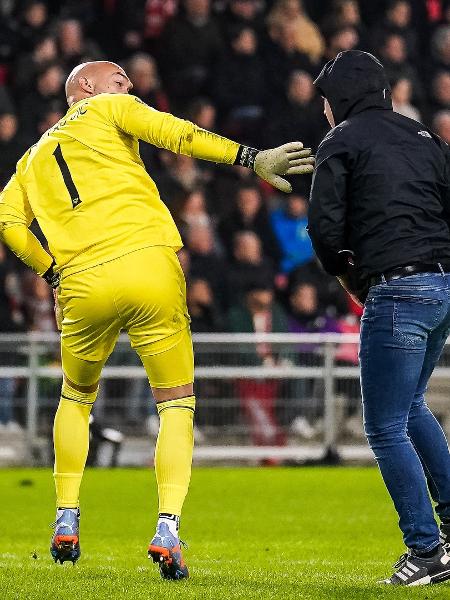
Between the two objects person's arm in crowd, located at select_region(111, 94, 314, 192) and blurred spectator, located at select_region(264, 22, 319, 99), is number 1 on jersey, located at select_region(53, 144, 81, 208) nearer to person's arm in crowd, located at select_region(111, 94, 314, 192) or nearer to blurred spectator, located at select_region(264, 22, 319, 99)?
person's arm in crowd, located at select_region(111, 94, 314, 192)

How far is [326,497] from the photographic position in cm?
1055

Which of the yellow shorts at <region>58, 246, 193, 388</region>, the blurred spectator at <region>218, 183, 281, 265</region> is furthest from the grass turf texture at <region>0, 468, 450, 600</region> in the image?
the blurred spectator at <region>218, 183, 281, 265</region>

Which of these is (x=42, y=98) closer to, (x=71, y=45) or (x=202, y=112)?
(x=71, y=45)

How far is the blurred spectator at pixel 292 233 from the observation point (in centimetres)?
1498

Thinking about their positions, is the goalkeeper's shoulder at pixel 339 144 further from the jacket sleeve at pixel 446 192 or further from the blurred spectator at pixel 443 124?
the blurred spectator at pixel 443 124

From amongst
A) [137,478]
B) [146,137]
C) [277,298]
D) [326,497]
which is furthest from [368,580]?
[277,298]

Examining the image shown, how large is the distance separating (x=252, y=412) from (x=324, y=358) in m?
0.89

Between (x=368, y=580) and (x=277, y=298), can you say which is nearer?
(x=368, y=580)

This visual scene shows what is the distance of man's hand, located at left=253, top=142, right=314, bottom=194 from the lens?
5930 millimetres

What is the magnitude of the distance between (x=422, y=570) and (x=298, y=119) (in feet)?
34.1

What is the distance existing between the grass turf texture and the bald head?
2.14 meters

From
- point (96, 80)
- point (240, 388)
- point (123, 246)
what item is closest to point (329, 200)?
point (123, 246)

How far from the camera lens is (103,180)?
6062 mm

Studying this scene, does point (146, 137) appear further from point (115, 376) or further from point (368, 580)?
point (115, 376)
